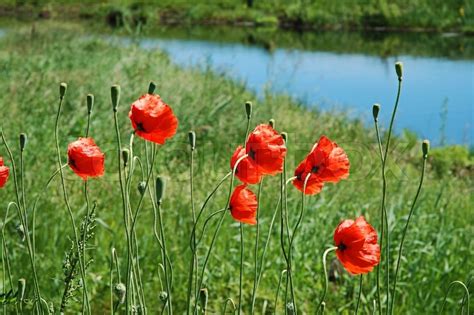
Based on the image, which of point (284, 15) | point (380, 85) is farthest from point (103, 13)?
point (380, 85)

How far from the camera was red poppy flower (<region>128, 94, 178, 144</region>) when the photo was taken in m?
1.36

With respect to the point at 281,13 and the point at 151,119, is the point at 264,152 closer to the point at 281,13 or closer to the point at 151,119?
the point at 151,119

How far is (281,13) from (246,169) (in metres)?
34.8

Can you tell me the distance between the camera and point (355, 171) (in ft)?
19.0

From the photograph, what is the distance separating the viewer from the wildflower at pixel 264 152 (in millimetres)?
1383

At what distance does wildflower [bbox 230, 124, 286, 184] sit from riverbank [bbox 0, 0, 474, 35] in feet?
91.0

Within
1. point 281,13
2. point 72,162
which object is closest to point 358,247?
point 72,162

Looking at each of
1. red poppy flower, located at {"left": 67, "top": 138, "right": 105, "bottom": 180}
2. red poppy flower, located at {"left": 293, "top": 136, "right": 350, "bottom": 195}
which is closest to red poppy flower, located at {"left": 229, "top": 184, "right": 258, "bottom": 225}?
red poppy flower, located at {"left": 293, "top": 136, "right": 350, "bottom": 195}

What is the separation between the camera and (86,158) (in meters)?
1.46

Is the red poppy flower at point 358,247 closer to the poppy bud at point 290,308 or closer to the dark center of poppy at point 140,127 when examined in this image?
the poppy bud at point 290,308

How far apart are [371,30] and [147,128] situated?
30605 millimetres

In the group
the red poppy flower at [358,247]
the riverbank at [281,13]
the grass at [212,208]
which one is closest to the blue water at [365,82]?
the grass at [212,208]

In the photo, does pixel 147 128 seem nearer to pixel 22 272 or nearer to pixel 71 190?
pixel 22 272

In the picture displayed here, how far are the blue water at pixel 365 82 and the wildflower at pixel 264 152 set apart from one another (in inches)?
272
